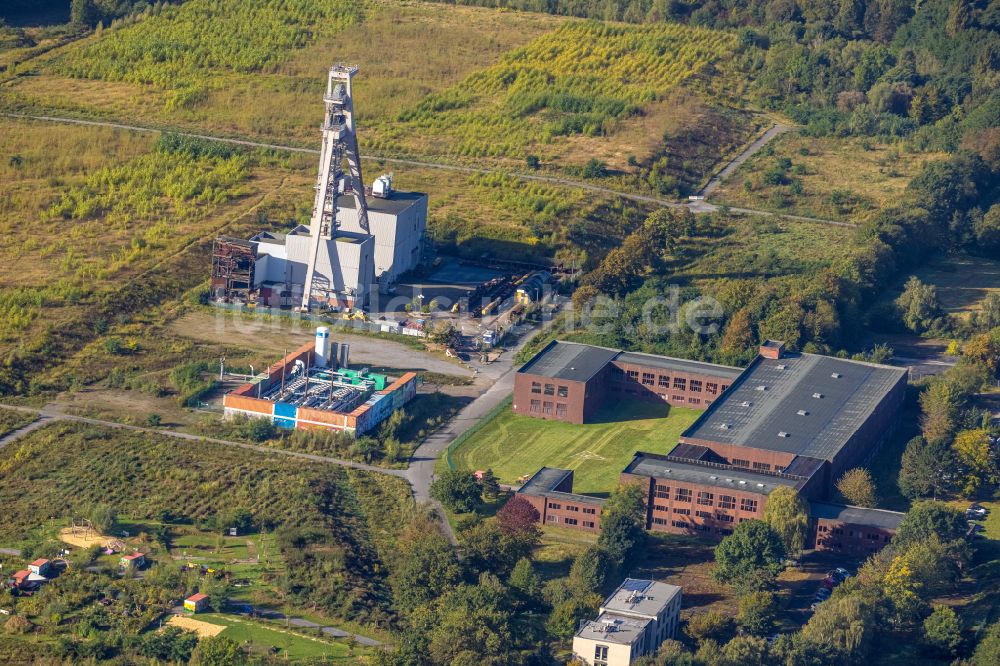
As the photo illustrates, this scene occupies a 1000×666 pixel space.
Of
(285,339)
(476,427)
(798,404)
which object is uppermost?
(798,404)

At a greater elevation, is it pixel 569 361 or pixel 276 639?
pixel 569 361

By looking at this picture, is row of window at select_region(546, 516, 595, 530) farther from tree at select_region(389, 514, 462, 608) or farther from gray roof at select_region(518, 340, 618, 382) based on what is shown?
gray roof at select_region(518, 340, 618, 382)

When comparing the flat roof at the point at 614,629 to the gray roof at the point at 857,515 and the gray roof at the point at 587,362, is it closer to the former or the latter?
the gray roof at the point at 857,515

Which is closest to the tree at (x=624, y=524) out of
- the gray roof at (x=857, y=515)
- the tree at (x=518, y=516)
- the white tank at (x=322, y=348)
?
the tree at (x=518, y=516)

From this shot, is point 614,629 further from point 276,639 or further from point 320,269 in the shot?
point 320,269

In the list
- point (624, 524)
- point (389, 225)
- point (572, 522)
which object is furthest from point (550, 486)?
point (389, 225)

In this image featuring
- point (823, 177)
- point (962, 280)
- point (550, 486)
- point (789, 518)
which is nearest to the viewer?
point (789, 518)
